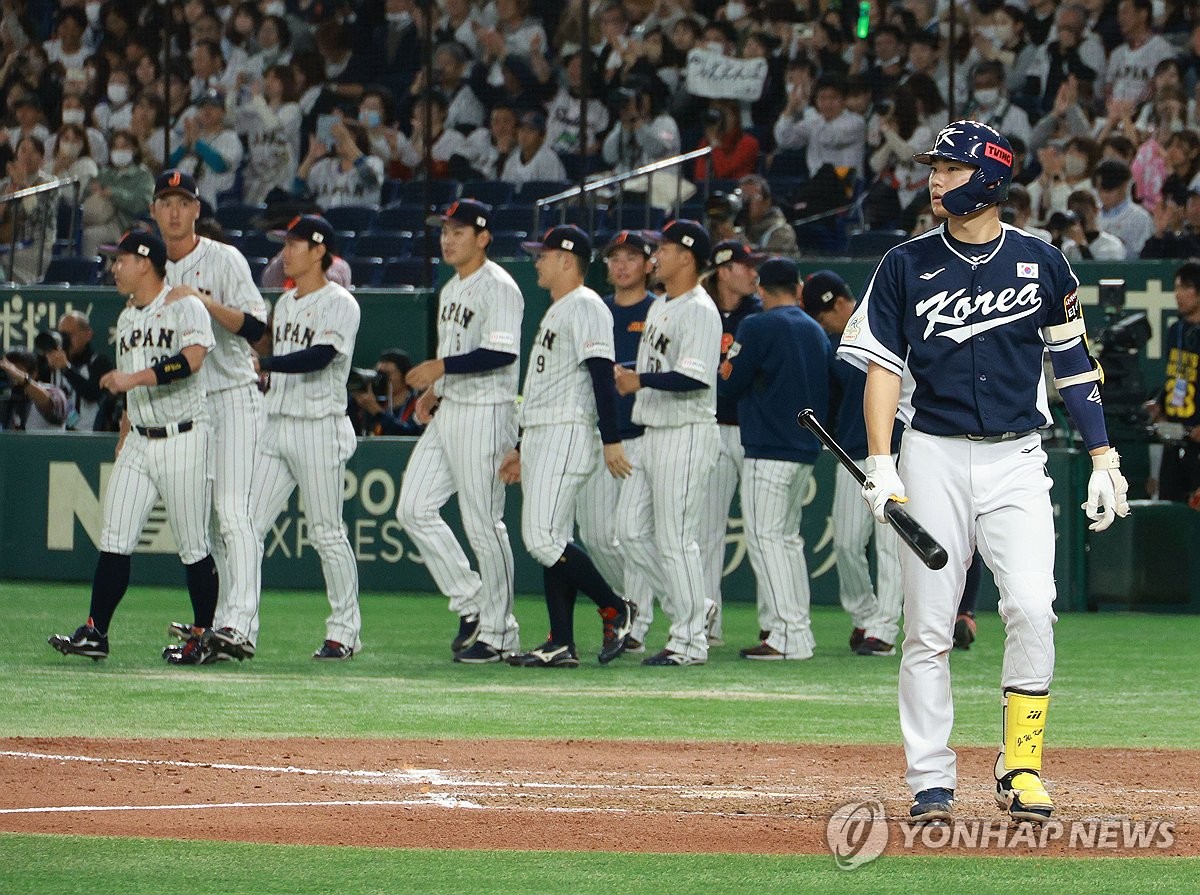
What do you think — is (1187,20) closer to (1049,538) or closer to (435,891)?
(1049,538)

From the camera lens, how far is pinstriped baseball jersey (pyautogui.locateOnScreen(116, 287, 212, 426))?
8.90 metres

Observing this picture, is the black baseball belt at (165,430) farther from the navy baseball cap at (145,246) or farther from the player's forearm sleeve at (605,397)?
the player's forearm sleeve at (605,397)

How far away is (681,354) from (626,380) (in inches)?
11.5

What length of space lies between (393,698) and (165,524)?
574 centimetres

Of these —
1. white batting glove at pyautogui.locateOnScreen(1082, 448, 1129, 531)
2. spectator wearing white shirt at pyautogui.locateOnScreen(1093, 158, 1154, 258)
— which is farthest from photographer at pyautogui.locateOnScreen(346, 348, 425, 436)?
white batting glove at pyautogui.locateOnScreen(1082, 448, 1129, 531)

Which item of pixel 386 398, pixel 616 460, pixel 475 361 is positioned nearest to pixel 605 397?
pixel 616 460

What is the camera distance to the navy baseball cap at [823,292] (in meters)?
10.1

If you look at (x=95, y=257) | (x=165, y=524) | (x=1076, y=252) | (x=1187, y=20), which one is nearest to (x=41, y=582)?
(x=165, y=524)

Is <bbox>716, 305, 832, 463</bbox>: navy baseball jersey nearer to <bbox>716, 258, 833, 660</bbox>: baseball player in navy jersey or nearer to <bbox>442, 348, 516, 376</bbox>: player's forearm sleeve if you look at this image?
<bbox>716, 258, 833, 660</bbox>: baseball player in navy jersey

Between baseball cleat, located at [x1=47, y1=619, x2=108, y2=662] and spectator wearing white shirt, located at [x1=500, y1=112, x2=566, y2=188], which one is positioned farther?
spectator wearing white shirt, located at [x1=500, y1=112, x2=566, y2=188]

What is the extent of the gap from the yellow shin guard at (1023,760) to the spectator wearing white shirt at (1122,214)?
851cm

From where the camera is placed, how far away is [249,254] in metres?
16.0

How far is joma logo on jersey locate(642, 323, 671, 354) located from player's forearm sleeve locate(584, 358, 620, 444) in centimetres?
40

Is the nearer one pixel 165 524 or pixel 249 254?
pixel 165 524
